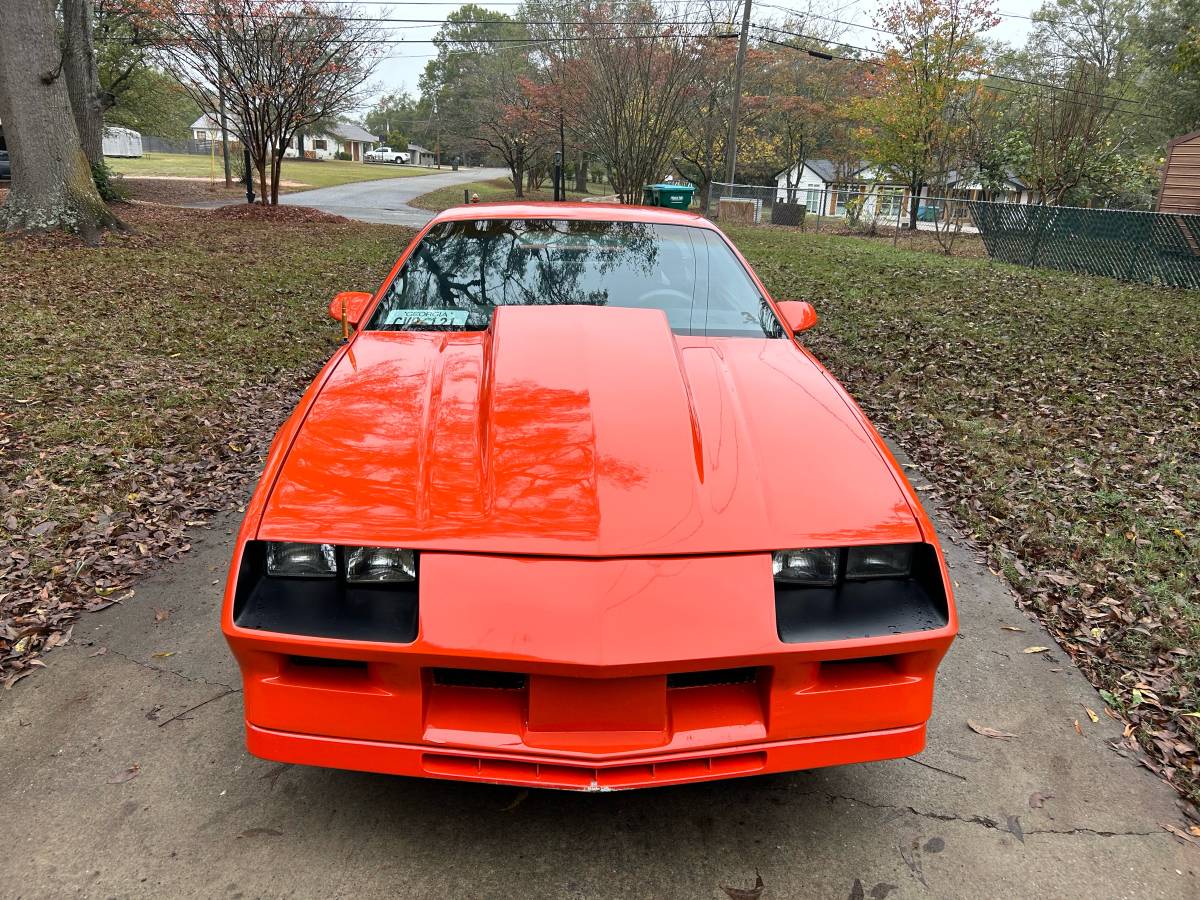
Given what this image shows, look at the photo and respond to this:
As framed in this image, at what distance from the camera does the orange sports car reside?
180 cm

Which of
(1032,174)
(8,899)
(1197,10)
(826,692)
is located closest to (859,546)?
(826,692)

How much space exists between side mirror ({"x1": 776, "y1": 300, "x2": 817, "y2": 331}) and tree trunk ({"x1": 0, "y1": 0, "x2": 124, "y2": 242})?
10861 millimetres

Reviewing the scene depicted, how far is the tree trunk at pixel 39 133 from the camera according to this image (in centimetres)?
1010

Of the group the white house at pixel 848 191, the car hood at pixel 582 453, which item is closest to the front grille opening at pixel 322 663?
the car hood at pixel 582 453

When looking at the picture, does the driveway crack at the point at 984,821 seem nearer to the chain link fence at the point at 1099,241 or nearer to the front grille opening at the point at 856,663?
the front grille opening at the point at 856,663

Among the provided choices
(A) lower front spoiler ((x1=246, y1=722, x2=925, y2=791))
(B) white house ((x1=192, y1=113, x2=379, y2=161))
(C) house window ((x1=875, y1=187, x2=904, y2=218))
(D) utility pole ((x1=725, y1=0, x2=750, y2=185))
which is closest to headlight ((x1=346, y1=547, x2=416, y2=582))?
(A) lower front spoiler ((x1=246, y1=722, x2=925, y2=791))

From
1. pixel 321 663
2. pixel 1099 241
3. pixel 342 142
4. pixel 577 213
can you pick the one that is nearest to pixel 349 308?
pixel 577 213

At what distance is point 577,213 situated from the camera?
3674 millimetres

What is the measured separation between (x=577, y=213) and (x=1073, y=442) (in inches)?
148

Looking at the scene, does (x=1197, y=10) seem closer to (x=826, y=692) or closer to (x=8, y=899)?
(x=826, y=692)

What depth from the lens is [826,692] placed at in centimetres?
188

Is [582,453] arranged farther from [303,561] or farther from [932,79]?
[932,79]

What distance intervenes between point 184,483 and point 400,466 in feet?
9.43

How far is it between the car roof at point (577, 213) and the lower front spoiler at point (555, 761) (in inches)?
96.3
